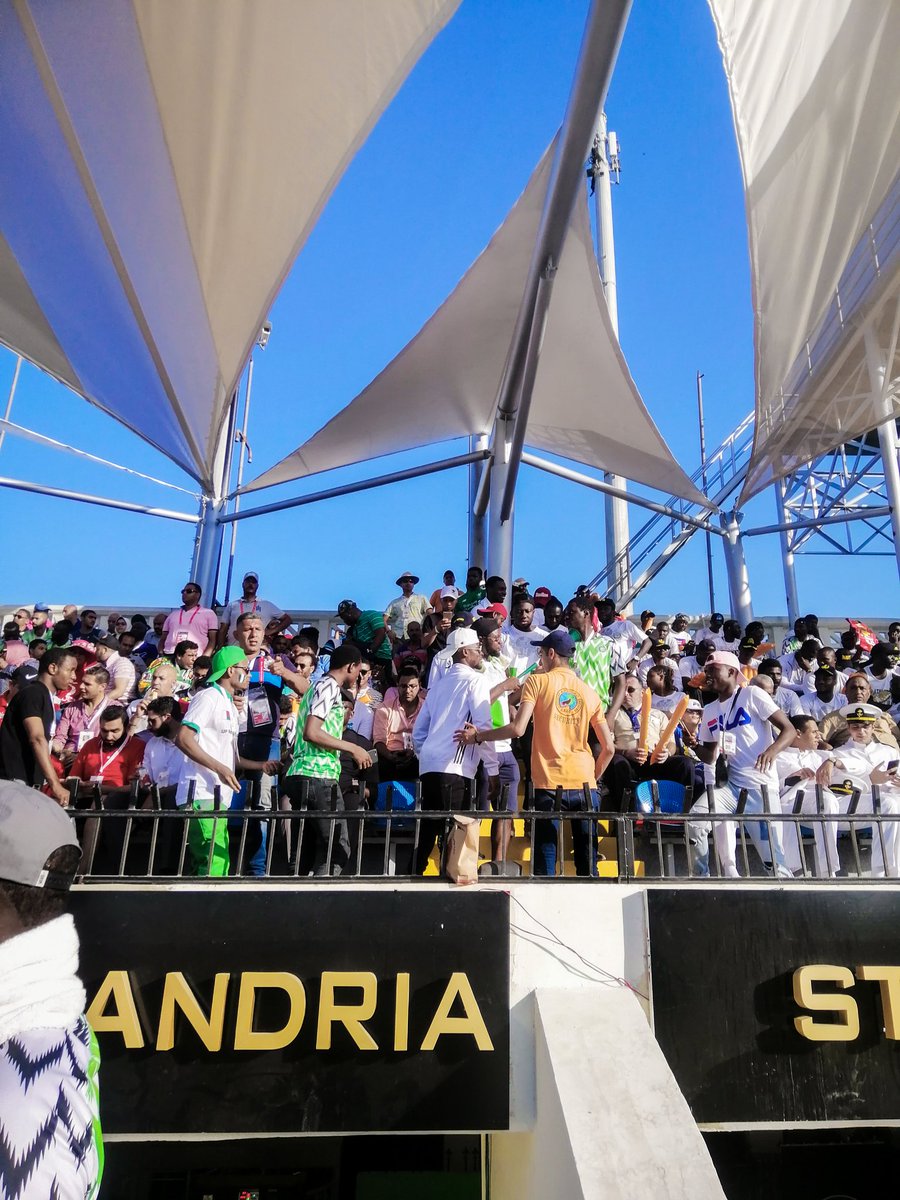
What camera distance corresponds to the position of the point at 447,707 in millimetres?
5684

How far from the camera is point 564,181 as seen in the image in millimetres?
8297

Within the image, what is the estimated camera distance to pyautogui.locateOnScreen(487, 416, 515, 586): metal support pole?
1320 centimetres

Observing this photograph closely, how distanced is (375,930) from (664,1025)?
1601 millimetres

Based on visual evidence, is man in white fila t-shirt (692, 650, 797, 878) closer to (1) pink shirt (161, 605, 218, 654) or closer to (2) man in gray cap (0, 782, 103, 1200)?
(2) man in gray cap (0, 782, 103, 1200)

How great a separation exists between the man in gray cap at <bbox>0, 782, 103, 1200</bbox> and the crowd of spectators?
10.0ft

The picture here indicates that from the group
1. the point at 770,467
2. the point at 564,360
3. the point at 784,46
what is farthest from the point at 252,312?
the point at 770,467

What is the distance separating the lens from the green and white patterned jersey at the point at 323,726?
207 inches

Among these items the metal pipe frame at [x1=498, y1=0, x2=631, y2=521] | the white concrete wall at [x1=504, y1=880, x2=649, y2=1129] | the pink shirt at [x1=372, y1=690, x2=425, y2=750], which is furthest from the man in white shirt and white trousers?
the metal pipe frame at [x1=498, y1=0, x2=631, y2=521]

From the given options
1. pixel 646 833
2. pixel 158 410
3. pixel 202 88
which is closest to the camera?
pixel 646 833

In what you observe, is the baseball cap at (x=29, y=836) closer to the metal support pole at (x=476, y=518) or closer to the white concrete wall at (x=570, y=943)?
the white concrete wall at (x=570, y=943)

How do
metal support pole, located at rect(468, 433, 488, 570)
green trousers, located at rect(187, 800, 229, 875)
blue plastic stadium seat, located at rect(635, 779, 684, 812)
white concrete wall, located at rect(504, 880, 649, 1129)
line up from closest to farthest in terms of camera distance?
white concrete wall, located at rect(504, 880, 649, 1129) < green trousers, located at rect(187, 800, 229, 875) < blue plastic stadium seat, located at rect(635, 779, 684, 812) < metal support pole, located at rect(468, 433, 488, 570)

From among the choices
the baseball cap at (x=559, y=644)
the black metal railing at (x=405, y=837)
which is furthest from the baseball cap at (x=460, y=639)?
the black metal railing at (x=405, y=837)

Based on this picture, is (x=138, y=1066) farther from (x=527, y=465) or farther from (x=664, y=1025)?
(x=527, y=465)

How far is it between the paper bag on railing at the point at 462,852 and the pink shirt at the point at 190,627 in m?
6.46
